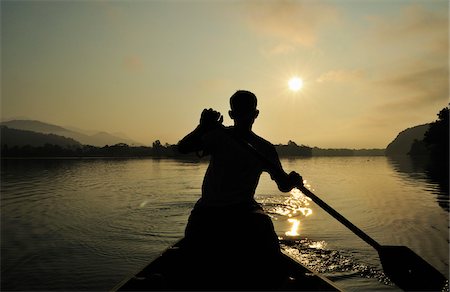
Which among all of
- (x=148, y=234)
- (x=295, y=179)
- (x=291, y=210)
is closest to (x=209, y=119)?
(x=295, y=179)

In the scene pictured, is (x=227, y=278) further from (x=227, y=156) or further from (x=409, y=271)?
(x=409, y=271)

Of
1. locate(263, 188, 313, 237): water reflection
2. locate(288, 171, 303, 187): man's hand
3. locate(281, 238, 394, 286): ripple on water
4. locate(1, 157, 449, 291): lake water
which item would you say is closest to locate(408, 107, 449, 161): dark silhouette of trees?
locate(1, 157, 449, 291): lake water

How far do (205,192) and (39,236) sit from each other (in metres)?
13.0

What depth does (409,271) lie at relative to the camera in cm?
484

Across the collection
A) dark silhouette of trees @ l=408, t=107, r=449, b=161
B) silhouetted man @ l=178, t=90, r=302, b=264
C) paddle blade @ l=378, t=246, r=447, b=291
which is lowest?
paddle blade @ l=378, t=246, r=447, b=291

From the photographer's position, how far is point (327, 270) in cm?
926

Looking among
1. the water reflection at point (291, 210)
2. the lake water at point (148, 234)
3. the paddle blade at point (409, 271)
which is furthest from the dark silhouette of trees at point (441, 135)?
the paddle blade at point (409, 271)

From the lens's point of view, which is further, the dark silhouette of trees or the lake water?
the dark silhouette of trees

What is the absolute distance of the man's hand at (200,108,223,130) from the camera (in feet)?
12.3

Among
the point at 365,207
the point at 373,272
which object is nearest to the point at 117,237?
the point at 373,272

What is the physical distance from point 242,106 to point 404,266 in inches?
129

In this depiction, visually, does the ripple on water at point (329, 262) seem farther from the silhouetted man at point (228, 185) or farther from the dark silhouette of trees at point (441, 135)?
the dark silhouette of trees at point (441, 135)

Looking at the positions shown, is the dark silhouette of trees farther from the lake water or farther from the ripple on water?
the ripple on water

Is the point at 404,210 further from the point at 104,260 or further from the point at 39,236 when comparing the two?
the point at 39,236
